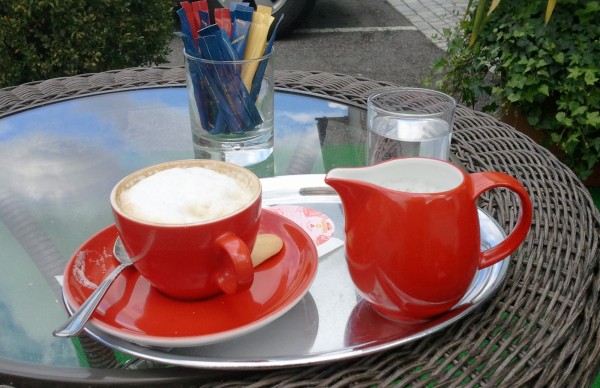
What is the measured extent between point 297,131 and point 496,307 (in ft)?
2.02

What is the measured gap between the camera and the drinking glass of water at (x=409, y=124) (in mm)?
865

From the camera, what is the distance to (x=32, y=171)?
1.05 meters

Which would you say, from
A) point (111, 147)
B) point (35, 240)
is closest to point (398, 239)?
point (35, 240)

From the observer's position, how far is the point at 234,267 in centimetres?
57

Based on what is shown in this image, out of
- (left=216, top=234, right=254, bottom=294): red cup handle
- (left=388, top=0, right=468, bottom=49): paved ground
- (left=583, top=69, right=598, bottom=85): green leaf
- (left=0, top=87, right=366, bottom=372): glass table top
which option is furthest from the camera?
(left=388, top=0, right=468, bottom=49): paved ground

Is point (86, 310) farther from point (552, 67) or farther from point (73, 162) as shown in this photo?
point (552, 67)

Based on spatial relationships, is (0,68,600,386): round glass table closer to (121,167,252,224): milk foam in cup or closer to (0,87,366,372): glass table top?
(0,87,366,372): glass table top

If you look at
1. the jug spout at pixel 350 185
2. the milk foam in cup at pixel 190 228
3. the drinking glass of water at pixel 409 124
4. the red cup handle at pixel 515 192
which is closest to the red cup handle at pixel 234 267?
the milk foam in cup at pixel 190 228

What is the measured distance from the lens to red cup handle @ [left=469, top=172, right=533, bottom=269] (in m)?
0.59

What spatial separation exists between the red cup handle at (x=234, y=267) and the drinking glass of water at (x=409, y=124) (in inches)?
14.1

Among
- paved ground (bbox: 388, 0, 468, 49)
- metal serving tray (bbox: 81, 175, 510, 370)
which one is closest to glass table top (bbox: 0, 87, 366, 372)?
metal serving tray (bbox: 81, 175, 510, 370)

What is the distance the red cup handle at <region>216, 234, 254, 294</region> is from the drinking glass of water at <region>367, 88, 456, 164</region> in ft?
1.18

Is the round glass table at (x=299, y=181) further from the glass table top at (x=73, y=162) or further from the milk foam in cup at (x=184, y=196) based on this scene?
the milk foam in cup at (x=184, y=196)

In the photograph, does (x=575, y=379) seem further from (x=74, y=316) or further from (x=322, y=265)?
(x=74, y=316)
